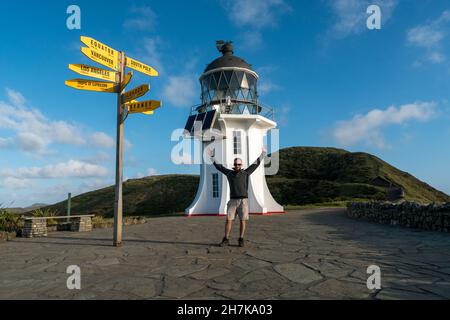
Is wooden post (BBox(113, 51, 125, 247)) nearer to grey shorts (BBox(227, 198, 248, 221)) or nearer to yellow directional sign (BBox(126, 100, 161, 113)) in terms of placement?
Result: yellow directional sign (BBox(126, 100, 161, 113))

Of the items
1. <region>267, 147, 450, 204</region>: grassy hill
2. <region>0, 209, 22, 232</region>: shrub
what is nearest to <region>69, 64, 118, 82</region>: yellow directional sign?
<region>0, 209, 22, 232</region>: shrub

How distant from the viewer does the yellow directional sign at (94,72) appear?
22.7 ft

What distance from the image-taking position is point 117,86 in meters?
7.53

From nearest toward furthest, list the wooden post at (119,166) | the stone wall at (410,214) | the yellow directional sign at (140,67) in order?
the wooden post at (119,166) → the yellow directional sign at (140,67) → the stone wall at (410,214)

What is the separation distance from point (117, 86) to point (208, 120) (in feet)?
37.4

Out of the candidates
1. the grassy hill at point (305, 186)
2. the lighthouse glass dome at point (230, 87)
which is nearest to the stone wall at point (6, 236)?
the lighthouse glass dome at point (230, 87)

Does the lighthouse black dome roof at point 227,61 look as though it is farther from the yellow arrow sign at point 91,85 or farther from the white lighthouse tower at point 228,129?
the yellow arrow sign at point 91,85

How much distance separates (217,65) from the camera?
20.0 meters

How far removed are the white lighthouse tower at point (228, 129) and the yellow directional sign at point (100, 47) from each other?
11.6 m

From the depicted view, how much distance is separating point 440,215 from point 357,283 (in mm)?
6449

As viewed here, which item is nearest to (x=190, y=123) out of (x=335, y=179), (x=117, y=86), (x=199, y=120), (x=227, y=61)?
(x=199, y=120)

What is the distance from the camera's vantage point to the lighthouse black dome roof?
19781mm

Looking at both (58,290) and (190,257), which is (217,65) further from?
(58,290)
